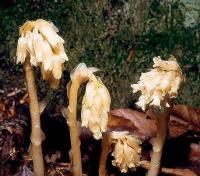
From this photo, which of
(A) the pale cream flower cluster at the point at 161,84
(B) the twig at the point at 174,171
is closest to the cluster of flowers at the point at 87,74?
(A) the pale cream flower cluster at the point at 161,84

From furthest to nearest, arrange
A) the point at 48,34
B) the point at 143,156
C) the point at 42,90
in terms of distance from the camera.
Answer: the point at 42,90, the point at 143,156, the point at 48,34

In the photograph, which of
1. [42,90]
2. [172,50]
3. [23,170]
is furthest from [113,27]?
[23,170]

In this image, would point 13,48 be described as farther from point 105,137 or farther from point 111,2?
point 105,137

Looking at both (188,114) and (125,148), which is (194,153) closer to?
(188,114)

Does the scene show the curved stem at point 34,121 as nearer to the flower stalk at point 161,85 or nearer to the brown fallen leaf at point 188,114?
the flower stalk at point 161,85

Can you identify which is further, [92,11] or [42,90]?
[42,90]

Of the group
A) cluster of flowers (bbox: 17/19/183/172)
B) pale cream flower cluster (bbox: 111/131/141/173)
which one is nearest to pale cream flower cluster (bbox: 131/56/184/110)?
cluster of flowers (bbox: 17/19/183/172)
